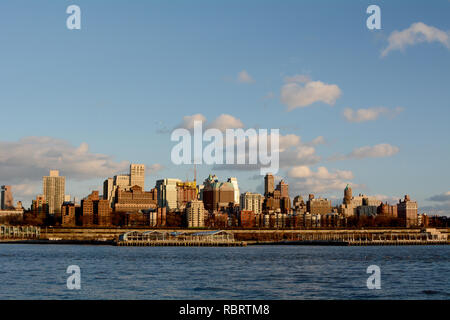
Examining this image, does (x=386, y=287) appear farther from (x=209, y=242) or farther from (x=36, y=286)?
(x=209, y=242)

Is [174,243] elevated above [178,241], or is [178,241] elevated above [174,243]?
[178,241]

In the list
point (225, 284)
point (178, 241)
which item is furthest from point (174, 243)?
point (225, 284)

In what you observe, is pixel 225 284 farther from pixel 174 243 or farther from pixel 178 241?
pixel 178 241

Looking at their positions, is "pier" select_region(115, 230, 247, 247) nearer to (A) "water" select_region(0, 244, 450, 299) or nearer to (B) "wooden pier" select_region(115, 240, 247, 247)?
(B) "wooden pier" select_region(115, 240, 247, 247)

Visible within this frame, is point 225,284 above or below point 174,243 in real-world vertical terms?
above

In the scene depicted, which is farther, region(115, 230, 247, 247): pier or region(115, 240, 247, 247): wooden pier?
region(115, 230, 247, 247): pier

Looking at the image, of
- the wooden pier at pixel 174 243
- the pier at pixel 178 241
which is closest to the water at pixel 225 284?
the wooden pier at pixel 174 243

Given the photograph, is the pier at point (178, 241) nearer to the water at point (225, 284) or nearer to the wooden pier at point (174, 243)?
the wooden pier at point (174, 243)

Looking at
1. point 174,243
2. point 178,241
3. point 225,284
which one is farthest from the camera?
point 178,241

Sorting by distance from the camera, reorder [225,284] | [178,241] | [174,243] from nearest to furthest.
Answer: [225,284], [174,243], [178,241]

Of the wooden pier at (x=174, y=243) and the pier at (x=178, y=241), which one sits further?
the pier at (x=178, y=241)

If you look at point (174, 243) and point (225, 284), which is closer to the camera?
point (225, 284)

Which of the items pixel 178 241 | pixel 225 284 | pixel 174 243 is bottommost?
pixel 174 243

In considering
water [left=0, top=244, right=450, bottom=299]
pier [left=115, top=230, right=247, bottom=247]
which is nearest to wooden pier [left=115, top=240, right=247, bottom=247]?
pier [left=115, top=230, right=247, bottom=247]
